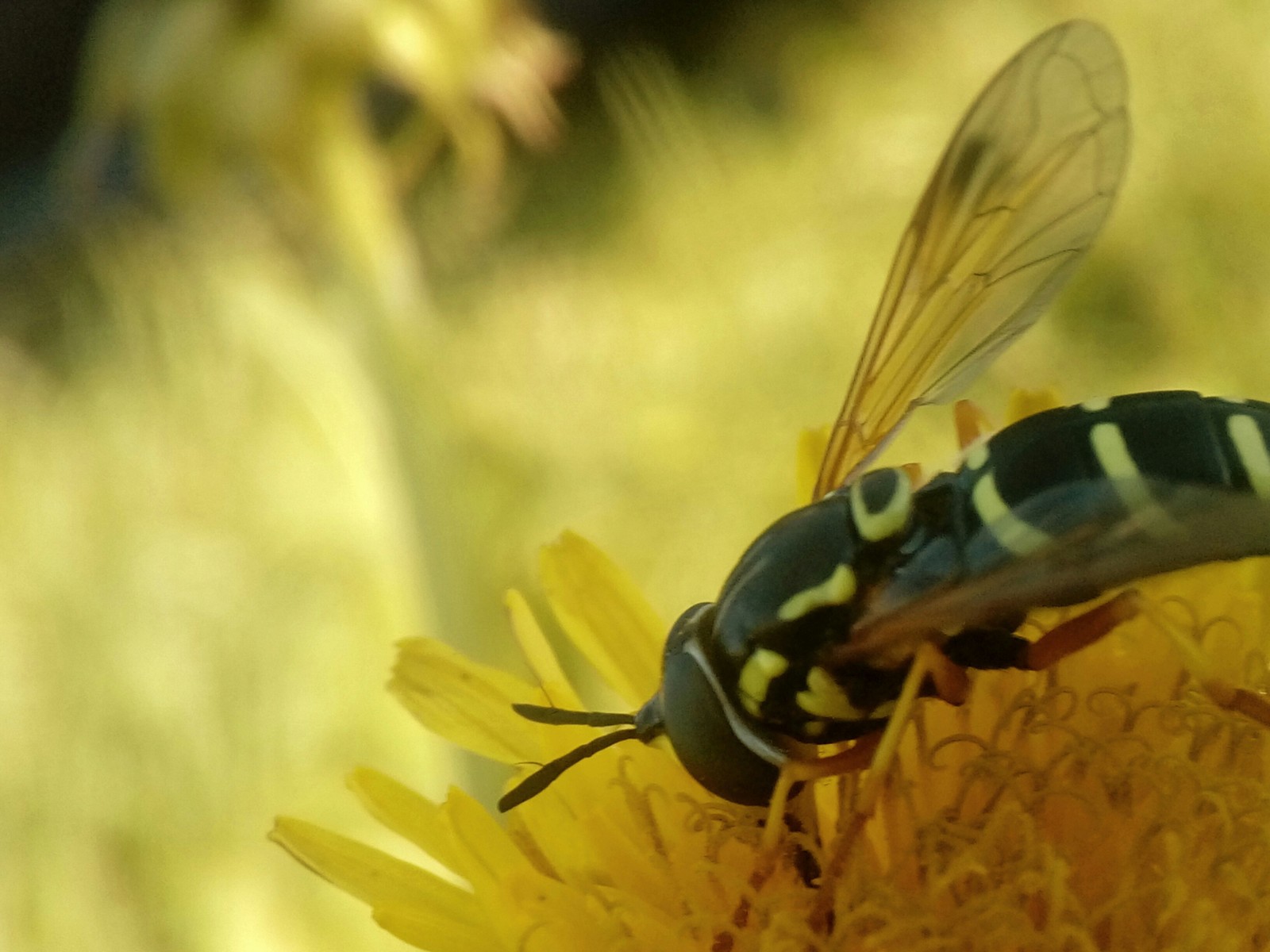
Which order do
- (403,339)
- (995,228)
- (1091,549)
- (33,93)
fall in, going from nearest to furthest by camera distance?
(1091,549)
(995,228)
(403,339)
(33,93)

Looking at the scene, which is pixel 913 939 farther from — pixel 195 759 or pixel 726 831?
pixel 195 759

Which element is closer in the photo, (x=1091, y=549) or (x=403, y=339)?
(x=1091, y=549)

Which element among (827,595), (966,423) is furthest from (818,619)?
(966,423)

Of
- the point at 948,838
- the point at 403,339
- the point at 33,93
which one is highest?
the point at 33,93

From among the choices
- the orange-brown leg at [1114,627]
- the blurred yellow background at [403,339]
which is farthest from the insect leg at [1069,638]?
the blurred yellow background at [403,339]

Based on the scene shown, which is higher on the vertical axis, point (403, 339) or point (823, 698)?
point (403, 339)

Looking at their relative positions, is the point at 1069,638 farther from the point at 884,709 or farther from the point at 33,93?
the point at 33,93

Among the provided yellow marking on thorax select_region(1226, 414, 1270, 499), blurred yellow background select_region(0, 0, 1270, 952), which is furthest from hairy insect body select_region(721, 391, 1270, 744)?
blurred yellow background select_region(0, 0, 1270, 952)
